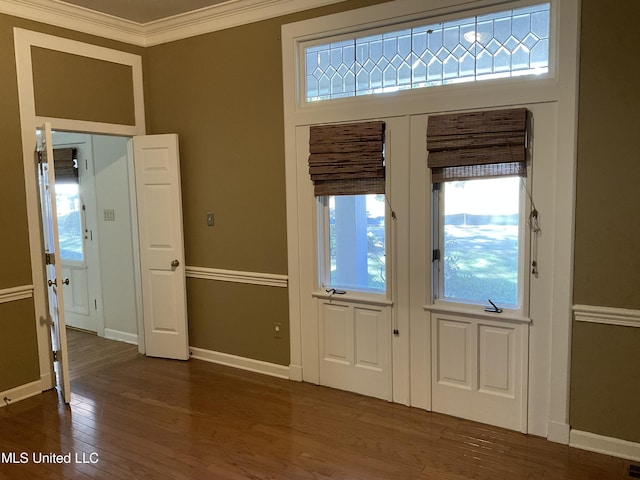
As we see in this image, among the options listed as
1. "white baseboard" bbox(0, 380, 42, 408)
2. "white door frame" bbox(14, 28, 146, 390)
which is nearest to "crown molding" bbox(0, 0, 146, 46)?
"white door frame" bbox(14, 28, 146, 390)

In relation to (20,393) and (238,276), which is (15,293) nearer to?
(20,393)

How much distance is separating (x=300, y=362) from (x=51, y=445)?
178 centimetres

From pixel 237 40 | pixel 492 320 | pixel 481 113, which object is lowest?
pixel 492 320

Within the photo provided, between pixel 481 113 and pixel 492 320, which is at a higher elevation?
pixel 481 113

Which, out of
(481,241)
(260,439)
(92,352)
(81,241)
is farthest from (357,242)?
(81,241)

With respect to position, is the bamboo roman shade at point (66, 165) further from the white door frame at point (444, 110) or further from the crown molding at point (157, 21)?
the white door frame at point (444, 110)

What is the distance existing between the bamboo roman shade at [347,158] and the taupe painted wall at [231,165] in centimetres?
37

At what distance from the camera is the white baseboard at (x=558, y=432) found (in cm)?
292

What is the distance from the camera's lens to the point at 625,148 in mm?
2654

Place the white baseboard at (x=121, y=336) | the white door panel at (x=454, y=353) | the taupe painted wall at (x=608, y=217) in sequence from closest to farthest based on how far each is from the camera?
the taupe painted wall at (x=608, y=217)
the white door panel at (x=454, y=353)
the white baseboard at (x=121, y=336)

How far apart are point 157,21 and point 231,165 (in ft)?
4.76

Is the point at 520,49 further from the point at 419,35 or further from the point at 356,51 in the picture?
the point at 356,51

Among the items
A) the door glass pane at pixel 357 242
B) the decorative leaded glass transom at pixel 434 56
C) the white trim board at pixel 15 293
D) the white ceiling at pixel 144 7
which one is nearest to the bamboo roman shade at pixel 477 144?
the decorative leaded glass transom at pixel 434 56

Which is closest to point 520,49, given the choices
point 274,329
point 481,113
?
point 481,113
